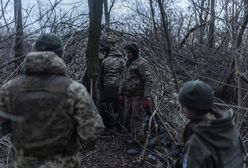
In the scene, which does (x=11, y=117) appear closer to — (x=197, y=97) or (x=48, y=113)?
(x=48, y=113)

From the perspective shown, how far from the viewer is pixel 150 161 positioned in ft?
25.8

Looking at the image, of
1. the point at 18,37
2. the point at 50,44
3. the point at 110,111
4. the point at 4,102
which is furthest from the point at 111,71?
the point at 4,102

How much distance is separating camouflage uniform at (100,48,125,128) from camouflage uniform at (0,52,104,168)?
18.3 ft

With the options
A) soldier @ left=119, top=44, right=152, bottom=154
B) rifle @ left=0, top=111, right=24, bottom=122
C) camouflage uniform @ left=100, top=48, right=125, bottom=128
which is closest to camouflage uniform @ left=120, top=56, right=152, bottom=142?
soldier @ left=119, top=44, right=152, bottom=154

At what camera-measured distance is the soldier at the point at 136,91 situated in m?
8.72

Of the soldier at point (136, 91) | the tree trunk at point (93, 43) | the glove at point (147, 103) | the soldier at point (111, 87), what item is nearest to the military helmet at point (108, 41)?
the soldier at point (111, 87)

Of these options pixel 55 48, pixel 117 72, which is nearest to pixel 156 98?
pixel 117 72

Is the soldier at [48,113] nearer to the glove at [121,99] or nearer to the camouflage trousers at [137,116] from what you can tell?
the camouflage trousers at [137,116]

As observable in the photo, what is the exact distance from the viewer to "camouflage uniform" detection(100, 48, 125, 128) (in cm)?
991

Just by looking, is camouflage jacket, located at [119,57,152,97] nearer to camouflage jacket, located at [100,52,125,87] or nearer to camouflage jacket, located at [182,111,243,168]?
camouflage jacket, located at [100,52,125,87]

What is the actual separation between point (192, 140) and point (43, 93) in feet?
5.11

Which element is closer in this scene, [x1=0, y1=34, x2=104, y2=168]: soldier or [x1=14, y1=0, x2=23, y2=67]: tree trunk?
[x1=0, y1=34, x2=104, y2=168]: soldier

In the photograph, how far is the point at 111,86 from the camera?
9.95 meters

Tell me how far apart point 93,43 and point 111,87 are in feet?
4.51
